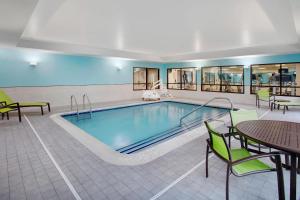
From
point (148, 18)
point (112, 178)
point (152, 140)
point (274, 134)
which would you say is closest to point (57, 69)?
point (148, 18)

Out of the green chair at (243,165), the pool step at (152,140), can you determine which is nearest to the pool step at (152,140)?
the pool step at (152,140)

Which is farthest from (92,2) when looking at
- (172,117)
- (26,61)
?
(26,61)

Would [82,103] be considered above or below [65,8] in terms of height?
below

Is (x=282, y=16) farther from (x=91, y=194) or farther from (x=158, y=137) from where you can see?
(x=91, y=194)

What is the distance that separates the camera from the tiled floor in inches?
87.7

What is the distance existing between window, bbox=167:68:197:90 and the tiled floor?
924 cm

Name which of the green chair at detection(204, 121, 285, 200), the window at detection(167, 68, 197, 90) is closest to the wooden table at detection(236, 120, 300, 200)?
the green chair at detection(204, 121, 285, 200)

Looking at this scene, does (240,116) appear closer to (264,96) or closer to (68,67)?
(264,96)

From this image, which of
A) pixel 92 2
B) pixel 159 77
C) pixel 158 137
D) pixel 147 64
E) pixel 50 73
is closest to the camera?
pixel 92 2

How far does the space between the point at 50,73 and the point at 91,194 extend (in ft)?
25.5

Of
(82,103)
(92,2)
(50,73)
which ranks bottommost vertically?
(82,103)

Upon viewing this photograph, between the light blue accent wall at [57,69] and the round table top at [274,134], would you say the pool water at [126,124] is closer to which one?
the light blue accent wall at [57,69]

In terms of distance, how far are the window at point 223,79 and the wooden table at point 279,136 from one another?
8.18 meters

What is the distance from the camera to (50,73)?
27.9 feet
